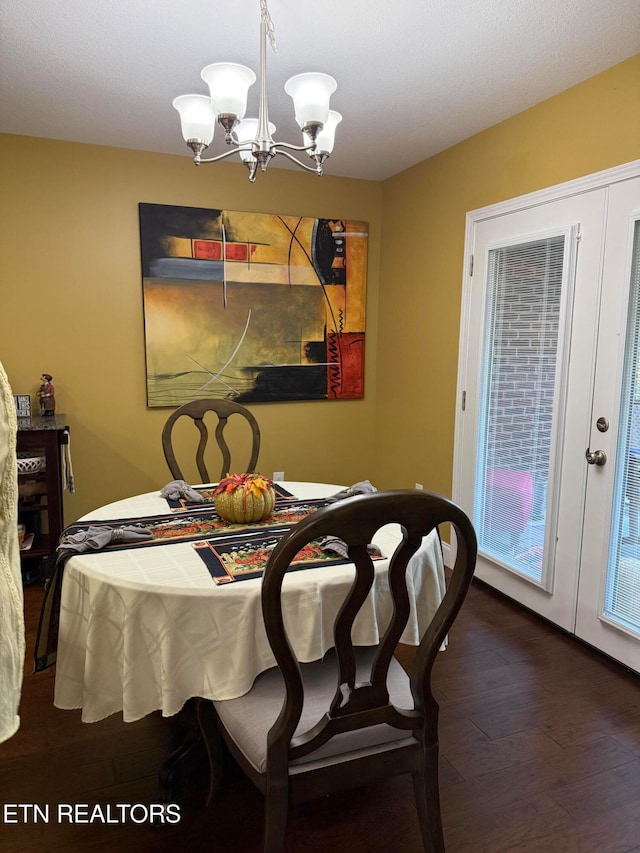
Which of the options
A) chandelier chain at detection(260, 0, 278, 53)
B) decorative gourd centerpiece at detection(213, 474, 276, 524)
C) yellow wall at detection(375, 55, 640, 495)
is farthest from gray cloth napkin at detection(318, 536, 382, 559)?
yellow wall at detection(375, 55, 640, 495)

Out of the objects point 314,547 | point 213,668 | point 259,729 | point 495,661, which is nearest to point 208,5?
point 314,547

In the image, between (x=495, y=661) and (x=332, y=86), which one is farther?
(x=495, y=661)

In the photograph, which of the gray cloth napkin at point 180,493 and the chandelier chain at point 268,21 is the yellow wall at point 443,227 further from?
the gray cloth napkin at point 180,493

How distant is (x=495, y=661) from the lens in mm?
2498

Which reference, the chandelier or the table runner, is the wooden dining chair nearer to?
the table runner

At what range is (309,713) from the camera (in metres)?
1.35

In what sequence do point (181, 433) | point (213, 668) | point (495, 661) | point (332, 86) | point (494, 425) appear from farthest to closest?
point (181, 433)
point (494, 425)
point (495, 661)
point (332, 86)
point (213, 668)

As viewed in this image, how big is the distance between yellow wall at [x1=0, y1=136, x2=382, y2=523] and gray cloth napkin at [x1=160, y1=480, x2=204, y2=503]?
1.56 m

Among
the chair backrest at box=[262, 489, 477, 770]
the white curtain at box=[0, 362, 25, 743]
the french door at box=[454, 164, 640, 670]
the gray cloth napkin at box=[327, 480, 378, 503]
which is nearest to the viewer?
the white curtain at box=[0, 362, 25, 743]

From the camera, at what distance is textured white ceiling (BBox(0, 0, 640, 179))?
203cm

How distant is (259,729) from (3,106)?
10.1 feet

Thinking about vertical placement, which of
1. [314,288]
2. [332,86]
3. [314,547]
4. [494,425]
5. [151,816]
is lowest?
[151,816]

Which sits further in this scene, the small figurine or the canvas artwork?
the canvas artwork

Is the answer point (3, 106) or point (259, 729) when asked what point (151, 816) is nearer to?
point (259, 729)
